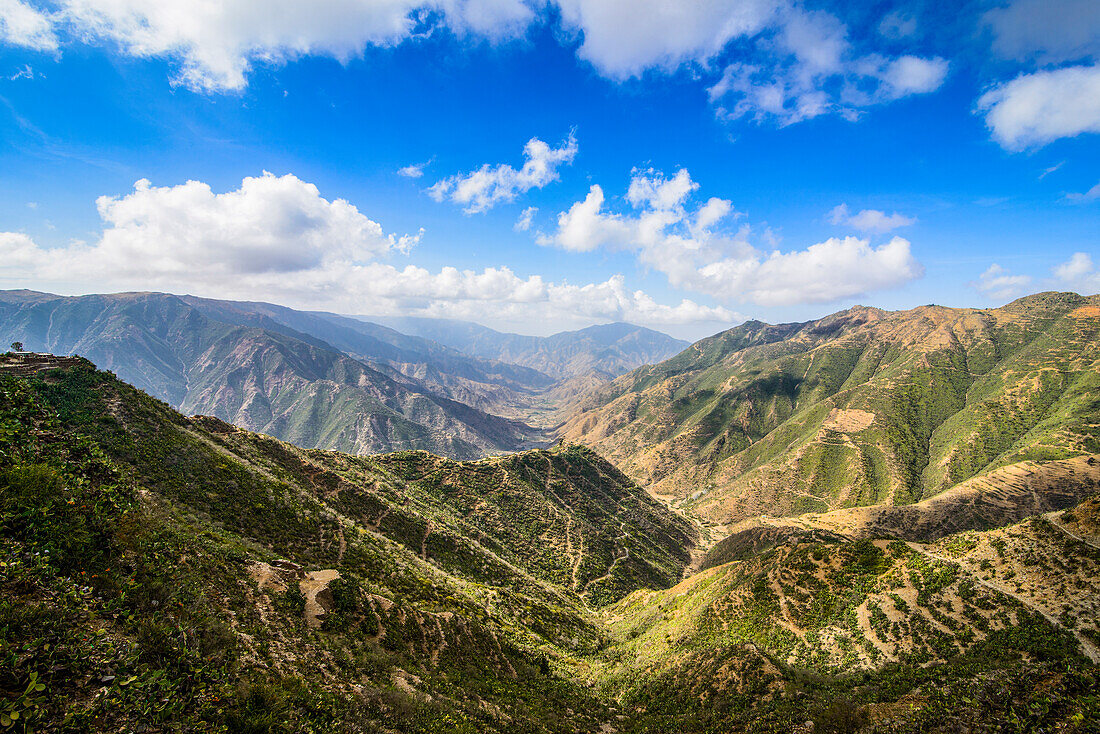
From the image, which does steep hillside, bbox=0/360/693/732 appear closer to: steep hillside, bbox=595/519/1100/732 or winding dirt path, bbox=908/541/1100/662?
steep hillside, bbox=595/519/1100/732

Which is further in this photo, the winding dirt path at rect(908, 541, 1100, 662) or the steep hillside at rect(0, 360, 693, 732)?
the winding dirt path at rect(908, 541, 1100, 662)

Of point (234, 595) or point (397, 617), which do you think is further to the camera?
point (397, 617)

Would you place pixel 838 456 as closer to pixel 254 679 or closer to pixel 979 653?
pixel 979 653

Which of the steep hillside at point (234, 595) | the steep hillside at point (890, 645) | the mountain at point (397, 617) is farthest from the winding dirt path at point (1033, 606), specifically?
the steep hillside at point (234, 595)

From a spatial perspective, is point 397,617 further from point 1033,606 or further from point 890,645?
point 1033,606

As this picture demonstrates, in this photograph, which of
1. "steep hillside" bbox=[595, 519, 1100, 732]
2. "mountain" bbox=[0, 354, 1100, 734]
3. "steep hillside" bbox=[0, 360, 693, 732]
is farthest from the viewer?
"steep hillside" bbox=[595, 519, 1100, 732]

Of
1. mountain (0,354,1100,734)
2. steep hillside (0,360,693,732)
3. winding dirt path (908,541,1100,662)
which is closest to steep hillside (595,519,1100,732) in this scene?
winding dirt path (908,541,1100,662)

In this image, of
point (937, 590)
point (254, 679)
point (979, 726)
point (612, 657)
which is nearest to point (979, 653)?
point (937, 590)

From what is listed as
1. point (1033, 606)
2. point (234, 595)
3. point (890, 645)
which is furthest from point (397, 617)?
point (1033, 606)

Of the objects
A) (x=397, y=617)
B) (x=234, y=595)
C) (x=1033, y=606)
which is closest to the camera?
(x=234, y=595)
